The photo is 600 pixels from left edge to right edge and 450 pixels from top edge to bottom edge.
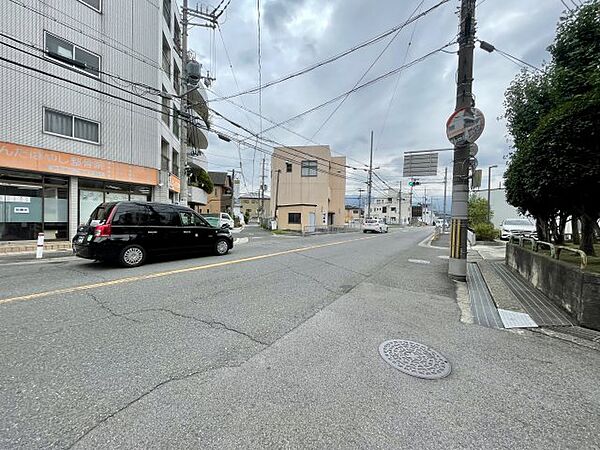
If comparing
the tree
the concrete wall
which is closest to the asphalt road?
the concrete wall

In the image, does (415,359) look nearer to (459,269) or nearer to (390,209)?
(459,269)

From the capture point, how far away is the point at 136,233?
26.5 ft

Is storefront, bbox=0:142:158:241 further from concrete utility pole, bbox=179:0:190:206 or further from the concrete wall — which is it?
the concrete wall

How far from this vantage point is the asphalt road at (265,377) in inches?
81.8

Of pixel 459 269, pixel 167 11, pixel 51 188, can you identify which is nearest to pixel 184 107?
pixel 51 188

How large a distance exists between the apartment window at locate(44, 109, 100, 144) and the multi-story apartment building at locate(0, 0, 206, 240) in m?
0.04

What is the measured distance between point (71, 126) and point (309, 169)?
24.1 metres

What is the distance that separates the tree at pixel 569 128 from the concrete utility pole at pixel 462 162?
126 cm

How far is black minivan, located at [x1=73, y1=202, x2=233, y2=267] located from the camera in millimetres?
7562

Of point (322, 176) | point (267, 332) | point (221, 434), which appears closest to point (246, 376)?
point (221, 434)

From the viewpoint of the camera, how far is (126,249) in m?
7.82

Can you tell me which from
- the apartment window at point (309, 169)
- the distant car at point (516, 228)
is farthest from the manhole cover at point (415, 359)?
the apartment window at point (309, 169)

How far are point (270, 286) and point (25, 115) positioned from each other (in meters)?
12.7

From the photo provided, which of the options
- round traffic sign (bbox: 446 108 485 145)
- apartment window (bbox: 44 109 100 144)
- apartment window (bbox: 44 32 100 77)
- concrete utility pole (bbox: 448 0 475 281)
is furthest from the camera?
apartment window (bbox: 44 109 100 144)
